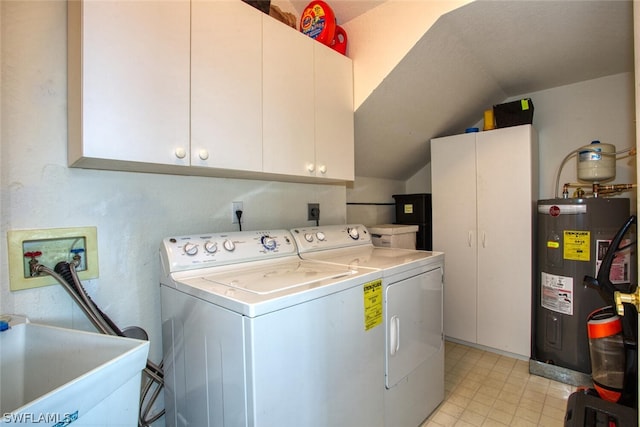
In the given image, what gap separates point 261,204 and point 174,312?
778 millimetres

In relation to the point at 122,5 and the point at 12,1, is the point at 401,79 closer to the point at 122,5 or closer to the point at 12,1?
the point at 122,5

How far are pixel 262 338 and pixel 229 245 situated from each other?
0.60 m

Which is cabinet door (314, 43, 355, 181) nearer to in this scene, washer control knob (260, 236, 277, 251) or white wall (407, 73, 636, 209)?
washer control knob (260, 236, 277, 251)

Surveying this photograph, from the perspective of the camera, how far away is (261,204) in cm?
183

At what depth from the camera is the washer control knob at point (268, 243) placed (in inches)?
60.8

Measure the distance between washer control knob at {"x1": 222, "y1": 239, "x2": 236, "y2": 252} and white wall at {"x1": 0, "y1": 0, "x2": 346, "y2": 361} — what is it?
0.24 m

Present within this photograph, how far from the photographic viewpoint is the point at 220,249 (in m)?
1.38

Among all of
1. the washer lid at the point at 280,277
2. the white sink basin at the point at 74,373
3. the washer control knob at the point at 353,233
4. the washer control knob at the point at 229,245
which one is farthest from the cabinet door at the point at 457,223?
the white sink basin at the point at 74,373

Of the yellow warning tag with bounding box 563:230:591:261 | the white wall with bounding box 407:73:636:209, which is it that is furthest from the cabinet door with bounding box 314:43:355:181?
the white wall with bounding box 407:73:636:209

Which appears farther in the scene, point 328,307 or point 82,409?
point 328,307

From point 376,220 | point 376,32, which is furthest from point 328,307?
point 376,220

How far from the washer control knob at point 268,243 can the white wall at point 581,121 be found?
241 centimetres

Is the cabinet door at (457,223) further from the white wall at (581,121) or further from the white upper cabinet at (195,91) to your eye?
the white upper cabinet at (195,91)

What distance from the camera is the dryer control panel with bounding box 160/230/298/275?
49.6 inches
